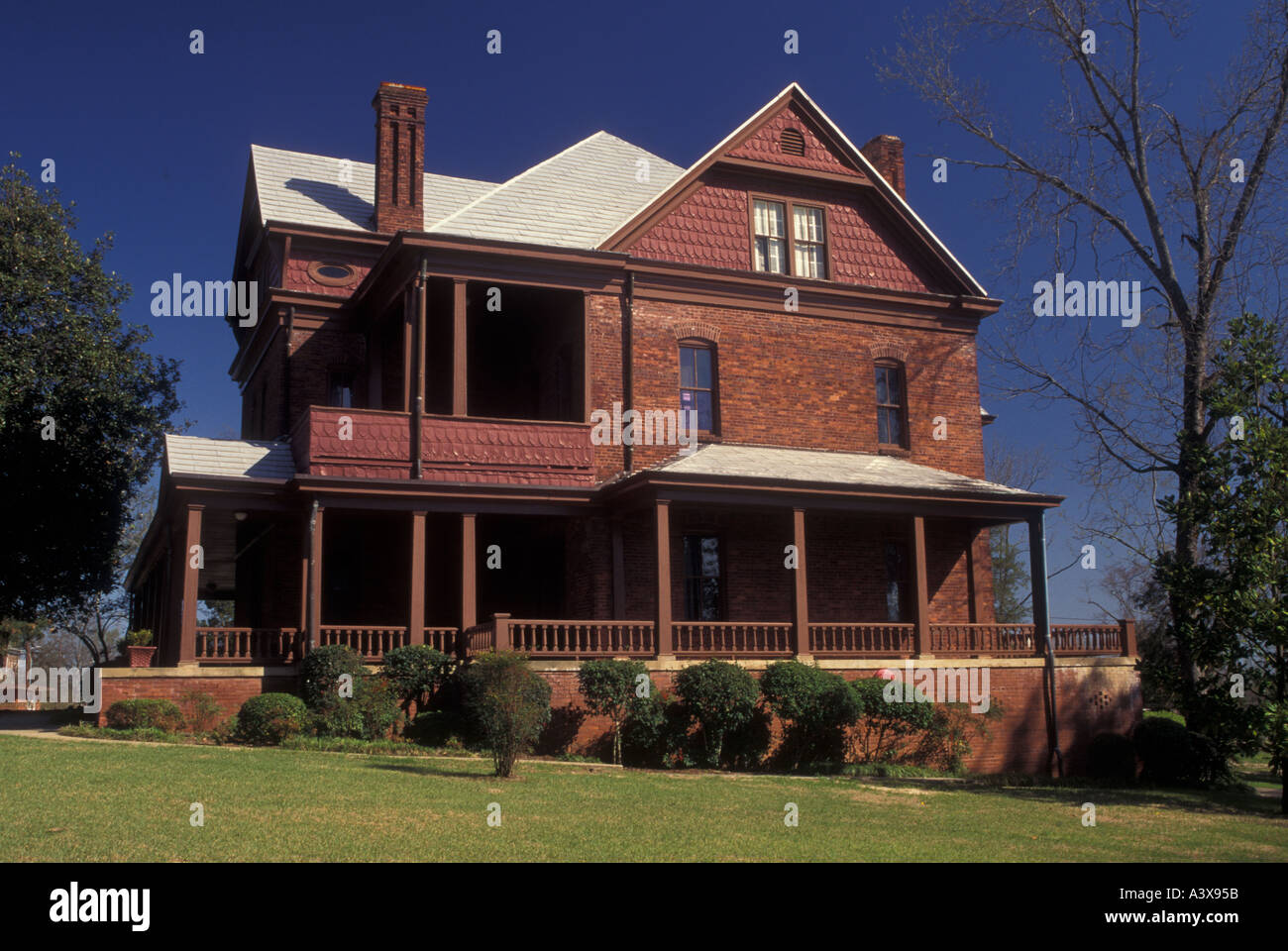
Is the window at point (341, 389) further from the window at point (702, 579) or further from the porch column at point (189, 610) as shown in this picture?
the window at point (702, 579)

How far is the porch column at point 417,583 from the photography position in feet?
64.2

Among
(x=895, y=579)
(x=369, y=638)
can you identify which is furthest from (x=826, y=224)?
(x=369, y=638)

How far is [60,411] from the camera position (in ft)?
90.6

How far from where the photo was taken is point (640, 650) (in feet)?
65.7

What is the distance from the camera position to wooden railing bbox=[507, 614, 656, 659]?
18719 millimetres

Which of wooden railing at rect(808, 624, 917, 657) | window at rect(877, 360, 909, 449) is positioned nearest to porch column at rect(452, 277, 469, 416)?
wooden railing at rect(808, 624, 917, 657)

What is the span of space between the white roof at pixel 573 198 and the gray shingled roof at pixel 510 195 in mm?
21

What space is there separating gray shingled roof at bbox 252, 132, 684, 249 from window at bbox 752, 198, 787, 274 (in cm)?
225

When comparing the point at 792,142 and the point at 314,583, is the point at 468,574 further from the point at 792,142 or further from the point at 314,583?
the point at 792,142

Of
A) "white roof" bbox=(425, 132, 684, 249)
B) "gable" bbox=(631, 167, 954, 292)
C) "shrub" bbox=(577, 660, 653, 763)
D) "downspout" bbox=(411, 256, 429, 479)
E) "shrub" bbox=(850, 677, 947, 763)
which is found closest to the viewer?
"shrub" bbox=(577, 660, 653, 763)

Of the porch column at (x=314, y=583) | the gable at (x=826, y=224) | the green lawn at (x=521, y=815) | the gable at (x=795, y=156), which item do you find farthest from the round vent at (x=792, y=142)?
the green lawn at (x=521, y=815)

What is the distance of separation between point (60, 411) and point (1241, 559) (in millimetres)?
25010

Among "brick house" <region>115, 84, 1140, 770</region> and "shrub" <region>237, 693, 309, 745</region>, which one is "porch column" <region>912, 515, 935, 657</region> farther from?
"shrub" <region>237, 693, 309, 745</region>

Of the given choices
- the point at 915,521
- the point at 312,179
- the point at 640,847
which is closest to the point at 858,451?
the point at 915,521
